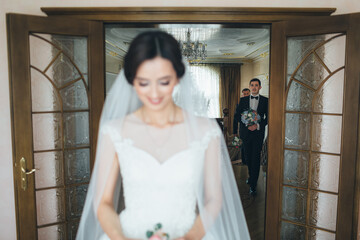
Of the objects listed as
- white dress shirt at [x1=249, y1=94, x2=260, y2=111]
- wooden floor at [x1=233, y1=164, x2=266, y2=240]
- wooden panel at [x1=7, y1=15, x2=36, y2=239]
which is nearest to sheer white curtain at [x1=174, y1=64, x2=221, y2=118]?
wooden floor at [x1=233, y1=164, x2=266, y2=240]

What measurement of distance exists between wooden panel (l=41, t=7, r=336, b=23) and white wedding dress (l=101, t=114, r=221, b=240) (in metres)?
1.43

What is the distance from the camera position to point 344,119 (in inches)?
92.3

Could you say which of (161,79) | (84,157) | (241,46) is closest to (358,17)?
(161,79)

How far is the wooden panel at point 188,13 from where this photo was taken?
250cm

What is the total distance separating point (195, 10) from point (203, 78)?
8.54 metres

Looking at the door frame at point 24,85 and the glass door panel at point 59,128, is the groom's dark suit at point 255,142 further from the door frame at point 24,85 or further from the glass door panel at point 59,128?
the door frame at point 24,85

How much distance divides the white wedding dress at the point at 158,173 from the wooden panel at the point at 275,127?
1334 mm

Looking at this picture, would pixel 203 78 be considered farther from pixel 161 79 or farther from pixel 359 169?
pixel 161 79

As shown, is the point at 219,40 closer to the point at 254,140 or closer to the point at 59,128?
the point at 254,140

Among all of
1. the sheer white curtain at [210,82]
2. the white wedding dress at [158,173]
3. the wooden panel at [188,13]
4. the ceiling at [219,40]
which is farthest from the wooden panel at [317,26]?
the sheer white curtain at [210,82]

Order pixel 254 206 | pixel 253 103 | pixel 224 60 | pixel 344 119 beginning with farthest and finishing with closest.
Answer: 1. pixel 224 60
2. pixel 253 103
3. pixel 254 206
4. pixel 344 119

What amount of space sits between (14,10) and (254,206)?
3.75 m

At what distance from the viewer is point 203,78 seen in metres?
11.0

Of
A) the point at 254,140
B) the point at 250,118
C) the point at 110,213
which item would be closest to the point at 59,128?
the point at 110,213
